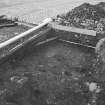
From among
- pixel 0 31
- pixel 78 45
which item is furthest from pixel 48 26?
pixel 0 31

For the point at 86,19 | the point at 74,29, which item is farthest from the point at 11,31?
the point at 86,19

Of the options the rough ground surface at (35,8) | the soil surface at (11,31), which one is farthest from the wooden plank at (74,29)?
the rough ground surface at (35,8)

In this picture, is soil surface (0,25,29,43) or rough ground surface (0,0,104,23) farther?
rough ground surface (0,0,104,23)

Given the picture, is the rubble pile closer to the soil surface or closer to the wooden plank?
the wooden plank

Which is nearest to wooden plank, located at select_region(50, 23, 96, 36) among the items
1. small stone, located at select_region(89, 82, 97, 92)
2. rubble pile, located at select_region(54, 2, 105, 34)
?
rubble pile, located at select_region(54, 2, 105, 34)

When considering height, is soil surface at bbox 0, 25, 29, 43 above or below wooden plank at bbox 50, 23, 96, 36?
below

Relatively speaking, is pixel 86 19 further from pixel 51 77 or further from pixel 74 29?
pixel 51 77
